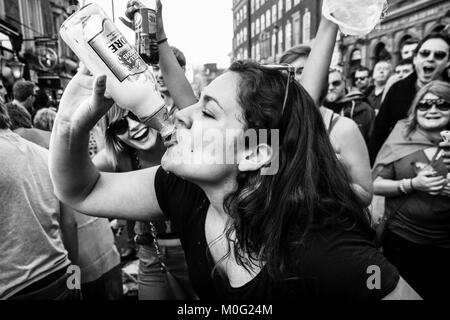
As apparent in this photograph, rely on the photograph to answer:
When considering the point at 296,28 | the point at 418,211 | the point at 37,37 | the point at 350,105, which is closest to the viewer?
the point at 418,211

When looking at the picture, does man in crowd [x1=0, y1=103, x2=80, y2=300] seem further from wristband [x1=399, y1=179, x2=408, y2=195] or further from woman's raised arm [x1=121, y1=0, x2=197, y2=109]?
wristband [x1=399, y1=179, x2=408, y2=195]

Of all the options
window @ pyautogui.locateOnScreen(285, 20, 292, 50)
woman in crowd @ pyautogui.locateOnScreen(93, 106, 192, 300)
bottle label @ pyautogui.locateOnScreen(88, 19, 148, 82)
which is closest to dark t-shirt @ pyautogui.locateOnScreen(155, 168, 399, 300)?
bottle label @ pyautogui.locateOnScreen(88, 19, 148, 82)

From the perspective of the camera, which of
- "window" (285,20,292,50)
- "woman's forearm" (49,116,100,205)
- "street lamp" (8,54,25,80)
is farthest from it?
"street lamp" (8,54,25,80)

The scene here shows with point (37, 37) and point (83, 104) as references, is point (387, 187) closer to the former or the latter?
point (83, 104)

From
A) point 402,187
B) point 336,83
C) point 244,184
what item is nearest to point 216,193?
point 244,184

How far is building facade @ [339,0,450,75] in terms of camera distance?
11610mm

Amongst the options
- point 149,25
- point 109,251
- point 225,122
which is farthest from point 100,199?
point 109,251

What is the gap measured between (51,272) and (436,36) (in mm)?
3053

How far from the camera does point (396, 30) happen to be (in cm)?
Answer: 1394

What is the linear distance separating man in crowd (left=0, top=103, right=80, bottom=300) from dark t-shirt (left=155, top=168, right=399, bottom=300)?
627 mm

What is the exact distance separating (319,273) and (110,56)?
825 mm

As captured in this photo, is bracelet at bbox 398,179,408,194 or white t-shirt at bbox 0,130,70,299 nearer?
white t-shirt at bbox 0,130,70,299

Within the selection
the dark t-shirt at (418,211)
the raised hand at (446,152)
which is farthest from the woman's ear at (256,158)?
the dark t-shirt at (418,211)

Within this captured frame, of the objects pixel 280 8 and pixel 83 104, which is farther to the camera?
pixel 280 8
